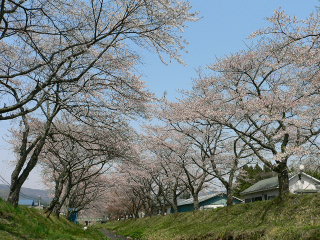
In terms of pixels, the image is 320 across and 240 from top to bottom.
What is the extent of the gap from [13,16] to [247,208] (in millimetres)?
17156

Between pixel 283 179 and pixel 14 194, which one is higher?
pixel 283 179

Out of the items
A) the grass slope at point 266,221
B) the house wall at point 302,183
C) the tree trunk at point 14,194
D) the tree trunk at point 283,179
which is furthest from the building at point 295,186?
the tree trunk at point 14,194

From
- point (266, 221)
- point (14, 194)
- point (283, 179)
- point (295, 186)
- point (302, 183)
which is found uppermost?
point (302, 183)

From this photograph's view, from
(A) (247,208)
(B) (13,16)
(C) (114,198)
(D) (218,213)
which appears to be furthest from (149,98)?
(C) (114,198)

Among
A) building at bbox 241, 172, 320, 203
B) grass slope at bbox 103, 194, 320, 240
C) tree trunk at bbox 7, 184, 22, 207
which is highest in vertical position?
building at bbox 241, 172, 320, 203

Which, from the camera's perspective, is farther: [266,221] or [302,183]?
[302,183]

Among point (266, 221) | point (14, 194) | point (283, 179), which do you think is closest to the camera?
point (14, 194)

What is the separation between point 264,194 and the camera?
1390 inches

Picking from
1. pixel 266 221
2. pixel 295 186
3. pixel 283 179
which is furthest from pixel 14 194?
pixel 295 186

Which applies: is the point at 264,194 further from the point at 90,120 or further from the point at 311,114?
the point at 90,120

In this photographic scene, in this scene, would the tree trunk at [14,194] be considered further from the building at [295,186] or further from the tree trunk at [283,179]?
the building at [295,186]

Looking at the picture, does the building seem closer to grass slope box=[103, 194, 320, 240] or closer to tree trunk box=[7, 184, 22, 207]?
grass slope box=[103, 194, 320, 240]

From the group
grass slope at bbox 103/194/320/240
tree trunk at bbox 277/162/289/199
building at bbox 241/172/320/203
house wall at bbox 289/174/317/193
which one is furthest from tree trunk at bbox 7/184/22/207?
house wall at bbox 289/174/317/193

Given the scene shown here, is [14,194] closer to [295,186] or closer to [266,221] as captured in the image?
[266,221]
